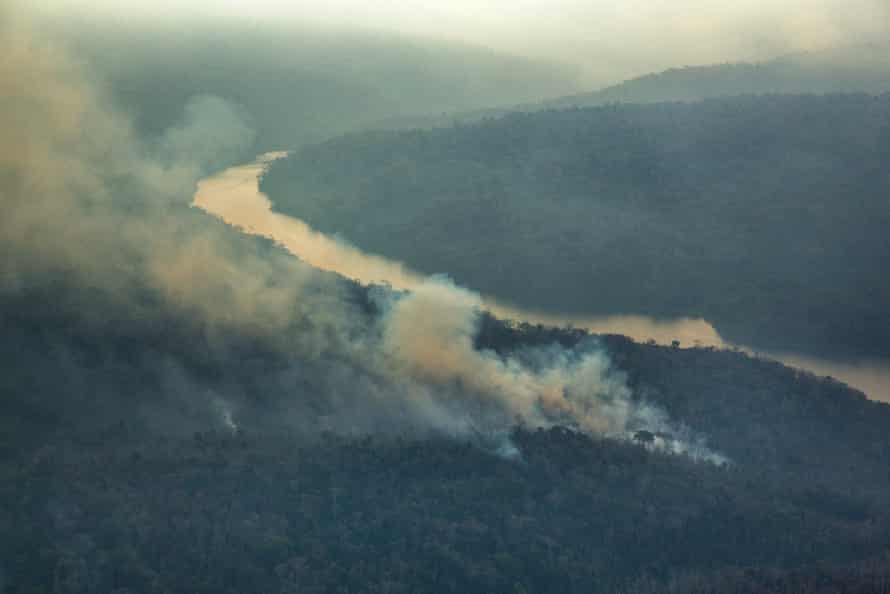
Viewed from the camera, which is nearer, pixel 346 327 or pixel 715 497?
pixel 715 497

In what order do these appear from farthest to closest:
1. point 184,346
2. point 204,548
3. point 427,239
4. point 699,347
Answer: point 427,239, point 699,347, point 184,346, point 204,548

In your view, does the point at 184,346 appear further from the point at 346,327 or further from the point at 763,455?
the point at 763,455

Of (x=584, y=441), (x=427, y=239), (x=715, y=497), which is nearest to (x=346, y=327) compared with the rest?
(x=584, y=441)

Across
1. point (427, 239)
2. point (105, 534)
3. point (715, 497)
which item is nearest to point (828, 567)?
point (715, 497)

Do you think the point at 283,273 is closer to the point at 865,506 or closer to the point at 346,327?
the point at 346,327

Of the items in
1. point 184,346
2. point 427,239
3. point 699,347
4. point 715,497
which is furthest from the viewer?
point 427,239

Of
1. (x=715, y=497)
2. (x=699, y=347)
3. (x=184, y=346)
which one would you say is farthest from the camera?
(x=699, y=347)

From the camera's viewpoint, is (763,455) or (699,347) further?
(699,347)

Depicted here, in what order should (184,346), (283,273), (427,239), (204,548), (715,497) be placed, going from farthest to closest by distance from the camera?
(427,239), (283,273), (184,346), (715,497), (204,548)
